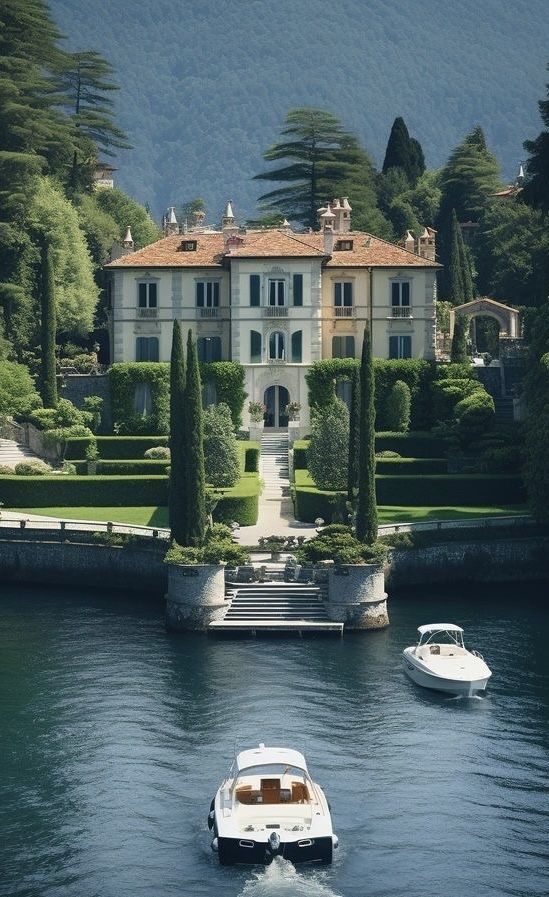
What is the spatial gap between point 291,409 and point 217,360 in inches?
223

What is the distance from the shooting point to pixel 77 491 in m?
90.1

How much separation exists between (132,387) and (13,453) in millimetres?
8979

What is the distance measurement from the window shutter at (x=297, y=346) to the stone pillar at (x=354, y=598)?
3564cm

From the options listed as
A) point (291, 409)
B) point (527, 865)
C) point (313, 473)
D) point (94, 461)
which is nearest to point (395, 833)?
point (527, 865)

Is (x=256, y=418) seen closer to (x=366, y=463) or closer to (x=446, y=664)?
(x=366, y=463)

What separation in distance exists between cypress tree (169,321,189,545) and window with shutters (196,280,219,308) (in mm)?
32377

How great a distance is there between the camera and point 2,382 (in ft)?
335

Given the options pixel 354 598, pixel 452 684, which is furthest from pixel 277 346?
pixel 452 684

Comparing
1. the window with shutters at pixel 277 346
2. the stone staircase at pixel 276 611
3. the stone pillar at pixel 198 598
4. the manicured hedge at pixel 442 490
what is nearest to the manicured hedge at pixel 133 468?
the manicured hedge at pixel 442 490

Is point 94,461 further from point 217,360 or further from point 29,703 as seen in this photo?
point 29,703

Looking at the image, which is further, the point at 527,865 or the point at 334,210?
the point at 334,210

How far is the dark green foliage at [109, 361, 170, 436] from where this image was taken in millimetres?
104425

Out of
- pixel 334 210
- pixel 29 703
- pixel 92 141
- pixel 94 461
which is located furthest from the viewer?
pixel 92 141

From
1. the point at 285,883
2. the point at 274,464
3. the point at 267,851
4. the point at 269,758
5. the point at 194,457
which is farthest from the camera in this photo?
the point at 274,464
